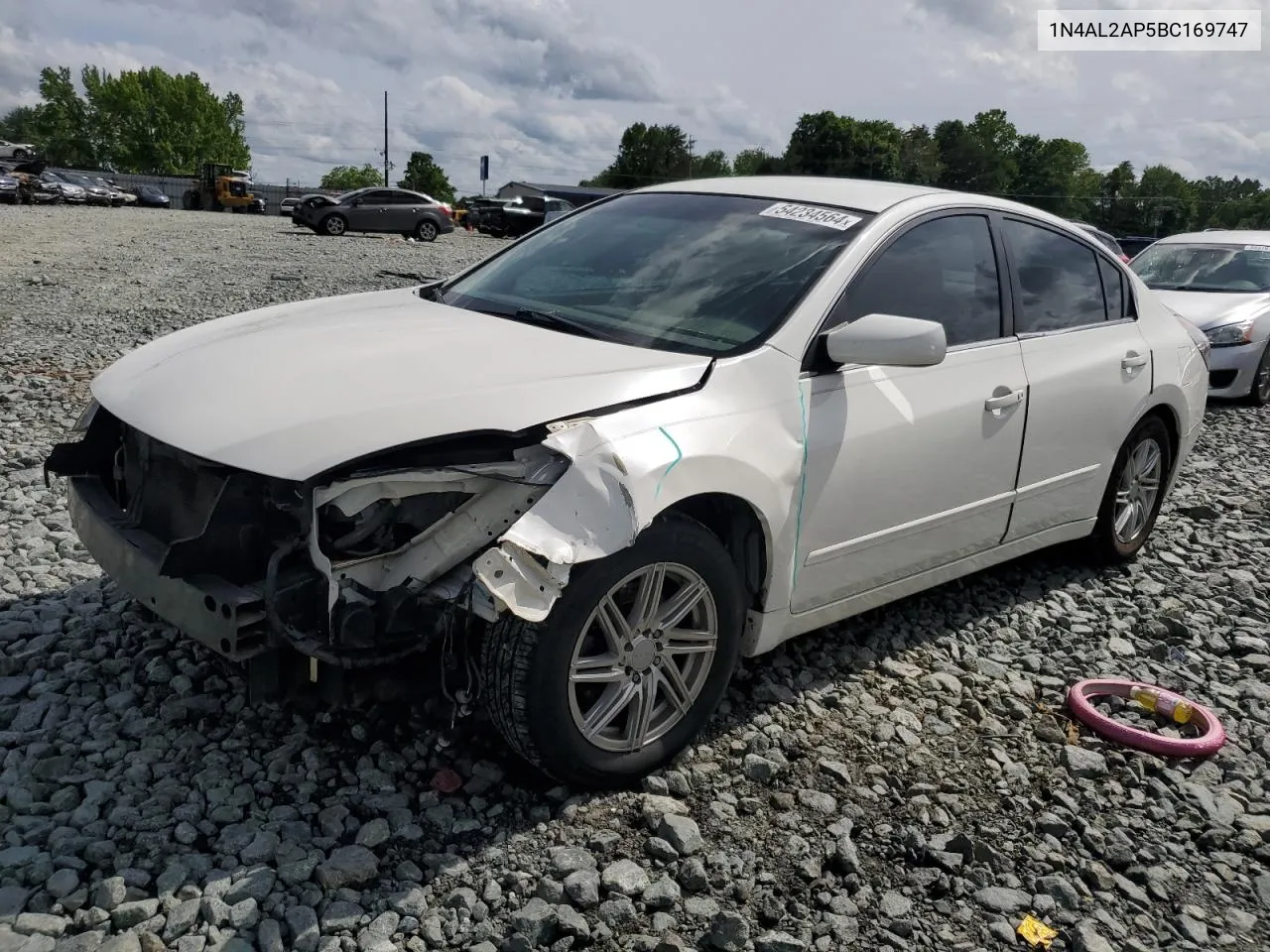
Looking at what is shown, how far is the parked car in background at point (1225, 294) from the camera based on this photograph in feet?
32.2

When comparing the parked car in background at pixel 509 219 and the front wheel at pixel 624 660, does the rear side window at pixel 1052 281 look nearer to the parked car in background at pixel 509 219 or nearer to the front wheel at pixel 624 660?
the front wheel at pixel 624 660

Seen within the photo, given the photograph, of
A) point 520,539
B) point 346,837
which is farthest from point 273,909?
point 520,539

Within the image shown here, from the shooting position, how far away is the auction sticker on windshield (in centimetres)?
364

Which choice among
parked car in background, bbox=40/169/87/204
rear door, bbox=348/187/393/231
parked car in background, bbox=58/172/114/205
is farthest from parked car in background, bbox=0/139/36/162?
rear door, bbox=348/187/393/231

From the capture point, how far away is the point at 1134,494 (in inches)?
199

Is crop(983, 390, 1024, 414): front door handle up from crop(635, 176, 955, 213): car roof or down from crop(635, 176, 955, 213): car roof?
down

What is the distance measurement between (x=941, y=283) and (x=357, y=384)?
7.06ft

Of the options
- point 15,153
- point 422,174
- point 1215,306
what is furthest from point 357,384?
point 422,174

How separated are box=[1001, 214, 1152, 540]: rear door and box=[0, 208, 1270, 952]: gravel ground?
596 millimetres

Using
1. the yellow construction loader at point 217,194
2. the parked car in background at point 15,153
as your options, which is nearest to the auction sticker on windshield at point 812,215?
the parked car in background at point 15,153

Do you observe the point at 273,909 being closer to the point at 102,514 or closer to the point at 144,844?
the point at 144,844

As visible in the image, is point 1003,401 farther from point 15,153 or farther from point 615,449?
point 15,153

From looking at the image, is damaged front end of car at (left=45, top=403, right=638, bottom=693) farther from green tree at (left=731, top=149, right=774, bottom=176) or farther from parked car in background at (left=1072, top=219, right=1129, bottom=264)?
green tree at (left=731, top=149, right=774, bottom=176)

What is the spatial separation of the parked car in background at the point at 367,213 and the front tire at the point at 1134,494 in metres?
24.8
